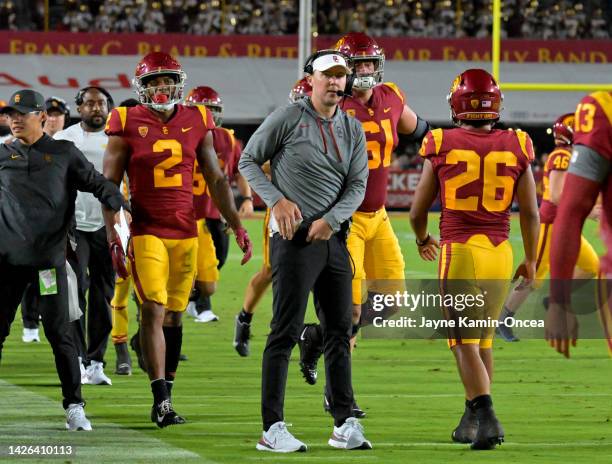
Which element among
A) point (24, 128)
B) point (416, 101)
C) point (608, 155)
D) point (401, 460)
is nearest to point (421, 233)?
point (401, 460)

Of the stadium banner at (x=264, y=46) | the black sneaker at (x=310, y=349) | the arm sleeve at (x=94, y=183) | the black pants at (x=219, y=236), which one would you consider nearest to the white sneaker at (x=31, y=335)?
the black pants at (x=219, y=236)

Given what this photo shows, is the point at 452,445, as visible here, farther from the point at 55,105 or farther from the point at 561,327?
the point at 55,105

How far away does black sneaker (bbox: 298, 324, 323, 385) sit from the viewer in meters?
8.22

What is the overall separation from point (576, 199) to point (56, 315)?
3.38 metres

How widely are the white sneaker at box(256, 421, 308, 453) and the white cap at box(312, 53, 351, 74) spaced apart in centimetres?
161

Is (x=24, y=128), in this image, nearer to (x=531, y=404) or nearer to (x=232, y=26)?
(x=531, y=404)

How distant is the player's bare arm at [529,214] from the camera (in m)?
6.75

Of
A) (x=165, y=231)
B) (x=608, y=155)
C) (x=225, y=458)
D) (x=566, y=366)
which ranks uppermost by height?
(x=608, y=155)

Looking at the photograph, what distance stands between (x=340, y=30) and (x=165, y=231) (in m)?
25.1

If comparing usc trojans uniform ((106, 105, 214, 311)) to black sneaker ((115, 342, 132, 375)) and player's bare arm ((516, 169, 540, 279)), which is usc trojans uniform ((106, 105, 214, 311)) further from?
black sneaker ((115, 342, 132, 375))

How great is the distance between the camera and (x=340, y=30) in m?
32.1

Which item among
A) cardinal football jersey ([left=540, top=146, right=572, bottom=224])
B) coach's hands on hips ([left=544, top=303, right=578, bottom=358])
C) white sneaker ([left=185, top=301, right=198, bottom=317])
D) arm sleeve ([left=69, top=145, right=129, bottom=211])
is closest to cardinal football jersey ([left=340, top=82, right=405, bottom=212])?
arm sleeve ([left=69, top=145, right=129, bottom=211])

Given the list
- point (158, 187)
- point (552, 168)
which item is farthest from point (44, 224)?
point (552, 168)

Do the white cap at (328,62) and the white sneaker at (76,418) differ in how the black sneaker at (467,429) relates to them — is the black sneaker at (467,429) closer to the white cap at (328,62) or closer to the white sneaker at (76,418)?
the white cap at (328,62)
